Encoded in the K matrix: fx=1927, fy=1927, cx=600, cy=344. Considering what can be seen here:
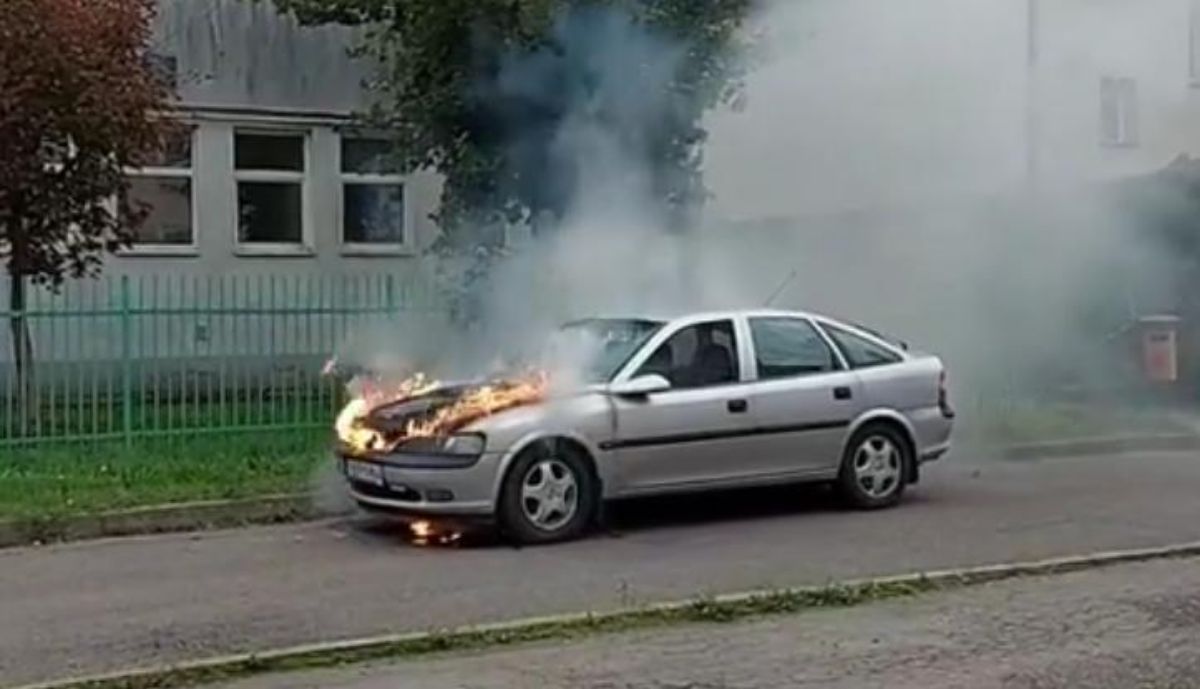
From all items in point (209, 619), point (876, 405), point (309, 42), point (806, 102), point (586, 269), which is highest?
point (309, 42)

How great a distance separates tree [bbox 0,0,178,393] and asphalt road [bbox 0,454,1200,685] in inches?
162

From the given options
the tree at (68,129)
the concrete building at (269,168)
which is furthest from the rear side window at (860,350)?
the concrete building at (269,168)

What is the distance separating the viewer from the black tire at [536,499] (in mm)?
10828

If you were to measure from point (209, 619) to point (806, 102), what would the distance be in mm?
8414

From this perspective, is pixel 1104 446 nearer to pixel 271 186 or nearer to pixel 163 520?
pixel 163 520

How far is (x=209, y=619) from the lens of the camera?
8.66 meters

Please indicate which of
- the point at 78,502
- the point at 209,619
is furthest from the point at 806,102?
the point at 209,619

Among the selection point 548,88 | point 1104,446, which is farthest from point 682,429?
point 1104,446

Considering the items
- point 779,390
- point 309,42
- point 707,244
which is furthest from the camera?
point 309,42

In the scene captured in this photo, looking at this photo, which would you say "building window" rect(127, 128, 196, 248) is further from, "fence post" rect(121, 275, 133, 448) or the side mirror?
the side mirror

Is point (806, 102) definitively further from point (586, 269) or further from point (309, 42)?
point (309, 42)

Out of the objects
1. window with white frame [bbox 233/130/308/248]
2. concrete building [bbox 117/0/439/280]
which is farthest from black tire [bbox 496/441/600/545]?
window with white frame [bbox 233/130/308/248]

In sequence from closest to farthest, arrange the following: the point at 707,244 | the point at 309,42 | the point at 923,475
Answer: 1. the point at 923,475
2. the point at 707,244
3. the point at 309,42

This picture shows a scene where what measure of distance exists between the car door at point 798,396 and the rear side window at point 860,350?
0.10 m
